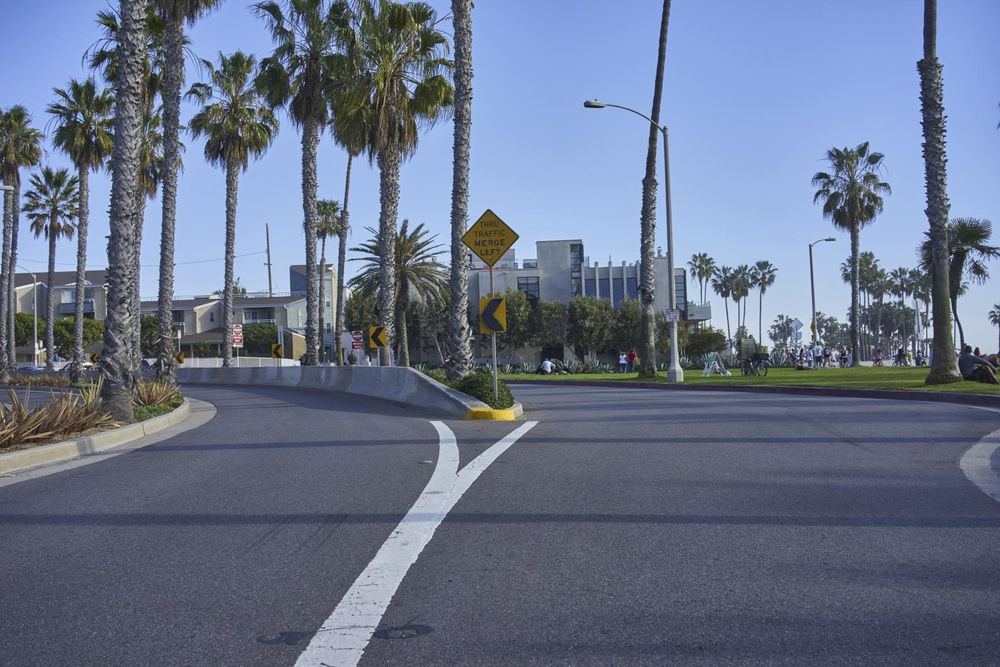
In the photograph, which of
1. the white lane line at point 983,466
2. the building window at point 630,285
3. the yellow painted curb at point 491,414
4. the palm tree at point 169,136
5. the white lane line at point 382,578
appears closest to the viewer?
the white lane line at point 382,578

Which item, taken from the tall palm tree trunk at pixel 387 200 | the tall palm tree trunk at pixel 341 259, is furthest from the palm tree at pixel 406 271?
the tall palm tree trunk at pixel 387 200

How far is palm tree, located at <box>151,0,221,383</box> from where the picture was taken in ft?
86.0

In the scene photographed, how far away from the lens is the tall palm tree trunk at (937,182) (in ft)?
73.1

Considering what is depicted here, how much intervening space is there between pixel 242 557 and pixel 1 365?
4145 cm

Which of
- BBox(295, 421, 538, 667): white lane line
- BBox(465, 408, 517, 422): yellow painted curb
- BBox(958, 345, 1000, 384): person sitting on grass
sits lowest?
BBox(295, 421, 538, 667): white lane line

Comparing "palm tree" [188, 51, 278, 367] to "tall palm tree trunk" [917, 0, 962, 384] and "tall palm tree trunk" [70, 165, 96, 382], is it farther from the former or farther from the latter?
"tall palm tree trunk" [917, 0, 962, 384]

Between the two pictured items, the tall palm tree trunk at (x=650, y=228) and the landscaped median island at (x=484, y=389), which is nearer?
the landscaped median island at (x=484, y=389)

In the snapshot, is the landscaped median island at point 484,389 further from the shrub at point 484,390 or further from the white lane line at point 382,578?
the white lane line at point 382,578

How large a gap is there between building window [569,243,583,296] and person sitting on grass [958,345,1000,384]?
56773 mm

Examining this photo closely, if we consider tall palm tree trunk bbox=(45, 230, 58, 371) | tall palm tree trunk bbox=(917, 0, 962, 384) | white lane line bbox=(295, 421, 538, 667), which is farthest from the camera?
tall palm tree trunk bbox=(45, 230, 58, 371)

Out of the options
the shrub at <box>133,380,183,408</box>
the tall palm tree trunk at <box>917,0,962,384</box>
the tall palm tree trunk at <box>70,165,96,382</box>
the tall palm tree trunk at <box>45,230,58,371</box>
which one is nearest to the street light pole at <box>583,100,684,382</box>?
the tall palm tree trunk at <box>917,0,962,384</box>

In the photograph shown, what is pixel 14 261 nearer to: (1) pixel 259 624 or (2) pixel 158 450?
(2) pixel 158 450

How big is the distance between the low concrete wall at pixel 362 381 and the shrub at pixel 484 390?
0.19m

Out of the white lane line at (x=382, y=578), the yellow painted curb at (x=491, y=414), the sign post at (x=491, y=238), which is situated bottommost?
the white lane line at (x=382, y=578)
